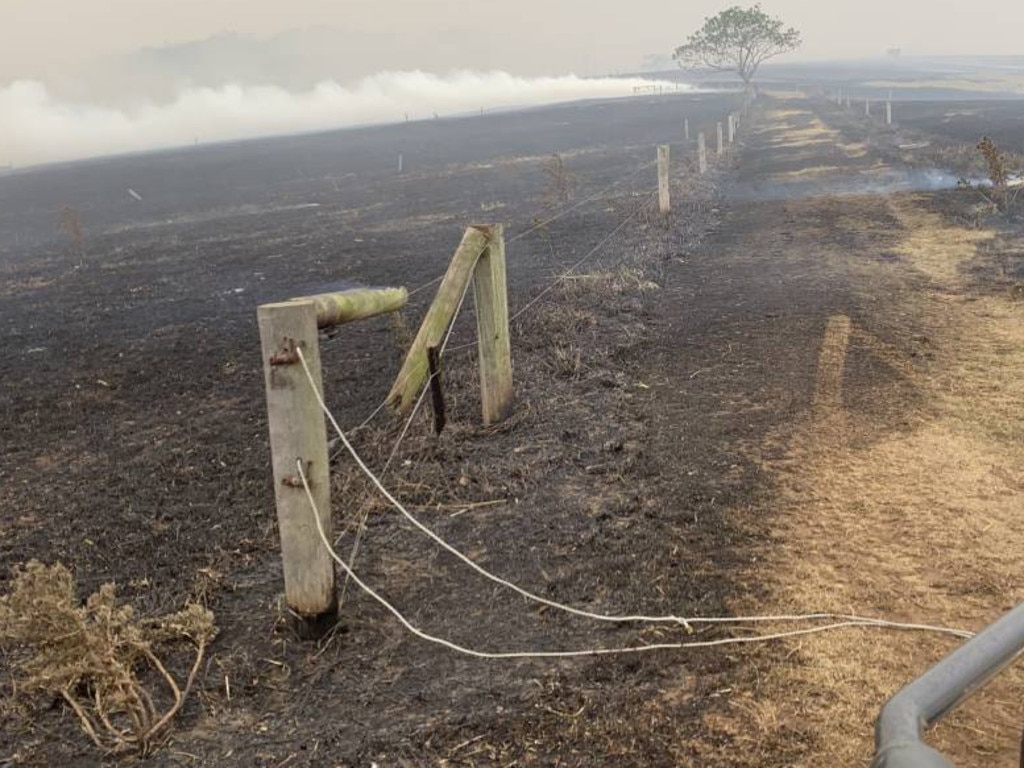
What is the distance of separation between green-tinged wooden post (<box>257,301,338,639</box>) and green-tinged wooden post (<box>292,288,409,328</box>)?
0.65 ft

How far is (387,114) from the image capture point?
5497 inches

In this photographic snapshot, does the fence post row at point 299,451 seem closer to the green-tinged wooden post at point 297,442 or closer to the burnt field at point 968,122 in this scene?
the green-tinged wooden post at point 297,442

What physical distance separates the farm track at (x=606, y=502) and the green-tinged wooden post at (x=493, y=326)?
0.70ft

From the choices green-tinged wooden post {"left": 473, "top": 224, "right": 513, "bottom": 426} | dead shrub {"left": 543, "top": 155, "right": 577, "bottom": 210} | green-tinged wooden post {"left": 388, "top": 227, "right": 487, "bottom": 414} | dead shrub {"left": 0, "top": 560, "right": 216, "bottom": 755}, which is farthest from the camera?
dead shrub {"left": 543, "top": 155, "right": 577, "bottom": 210}

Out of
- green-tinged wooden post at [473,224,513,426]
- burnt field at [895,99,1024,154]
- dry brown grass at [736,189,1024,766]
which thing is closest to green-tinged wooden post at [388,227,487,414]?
green-tinged wooden post at [473,224,513,426]

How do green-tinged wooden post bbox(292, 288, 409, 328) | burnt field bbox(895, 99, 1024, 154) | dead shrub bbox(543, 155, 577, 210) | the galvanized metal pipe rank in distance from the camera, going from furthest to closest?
burnt field bbox(895, 99, 1024, 154) < dead shrub bbox(543, 155, 577, 210) < green-tinged wooden post bbox(292, 288, 409, 328) < the galvanized metal pipe

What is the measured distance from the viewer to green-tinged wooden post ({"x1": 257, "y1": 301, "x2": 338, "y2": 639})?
3.71 m

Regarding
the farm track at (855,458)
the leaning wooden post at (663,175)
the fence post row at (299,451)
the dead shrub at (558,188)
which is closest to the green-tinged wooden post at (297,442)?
the fence post row at (299,451)

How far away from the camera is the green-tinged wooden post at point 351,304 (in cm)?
410

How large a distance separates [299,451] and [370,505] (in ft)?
5.80

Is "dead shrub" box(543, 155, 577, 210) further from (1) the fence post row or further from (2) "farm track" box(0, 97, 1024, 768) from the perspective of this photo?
(1) the fence post row

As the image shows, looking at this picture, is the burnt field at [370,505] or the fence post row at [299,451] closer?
the burnt field at [370,505]

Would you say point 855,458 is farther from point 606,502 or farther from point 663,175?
point 663,175

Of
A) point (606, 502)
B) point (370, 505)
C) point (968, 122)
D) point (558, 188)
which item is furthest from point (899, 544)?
point (968, 122)
